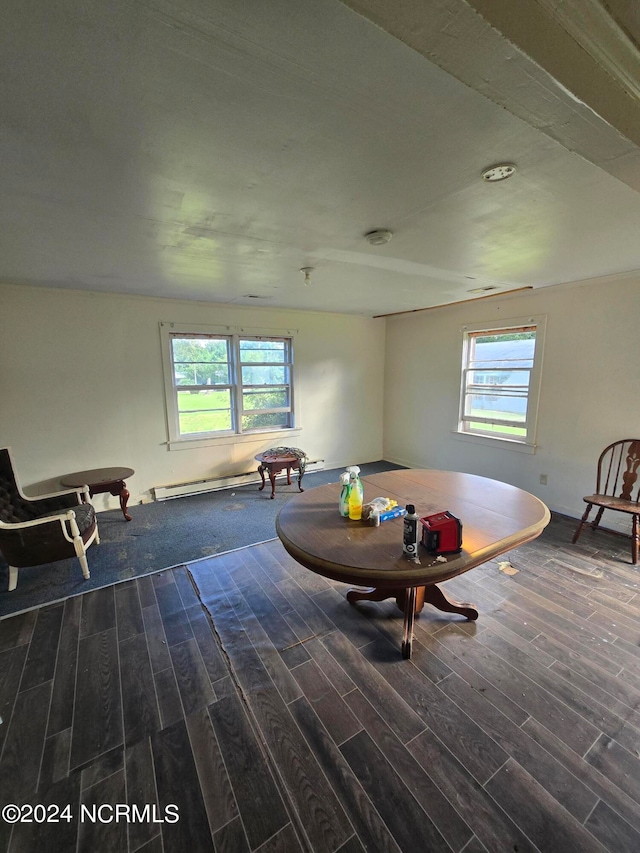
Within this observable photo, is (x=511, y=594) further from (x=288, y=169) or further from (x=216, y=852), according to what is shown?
(x=288, y=169)

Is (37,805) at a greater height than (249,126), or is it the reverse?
(249,126)

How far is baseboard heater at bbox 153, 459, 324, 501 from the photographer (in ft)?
14.1

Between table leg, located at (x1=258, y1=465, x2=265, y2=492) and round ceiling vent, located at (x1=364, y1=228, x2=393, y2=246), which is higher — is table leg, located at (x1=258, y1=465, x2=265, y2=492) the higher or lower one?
the lower one

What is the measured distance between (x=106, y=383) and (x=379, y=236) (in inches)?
131

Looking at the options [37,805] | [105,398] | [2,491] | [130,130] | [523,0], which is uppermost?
[130,130]

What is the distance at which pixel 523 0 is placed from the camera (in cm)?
60

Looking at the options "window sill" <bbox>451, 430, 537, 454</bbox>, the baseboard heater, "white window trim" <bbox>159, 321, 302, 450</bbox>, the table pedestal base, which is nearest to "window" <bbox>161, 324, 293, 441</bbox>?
"white window trim" <bbox>159, 321, 302, 450</bbox>

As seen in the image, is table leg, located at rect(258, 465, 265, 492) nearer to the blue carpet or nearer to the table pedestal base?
the blue carpet

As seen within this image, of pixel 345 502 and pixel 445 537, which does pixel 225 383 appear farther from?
pixel 445 537

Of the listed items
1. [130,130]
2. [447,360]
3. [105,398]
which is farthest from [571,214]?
[105,398]

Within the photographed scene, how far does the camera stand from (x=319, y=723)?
1.57 m

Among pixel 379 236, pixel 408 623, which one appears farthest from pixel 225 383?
pixel 408 623

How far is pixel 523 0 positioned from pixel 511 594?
284cm

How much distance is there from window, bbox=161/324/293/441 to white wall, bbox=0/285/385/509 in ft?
0.50
